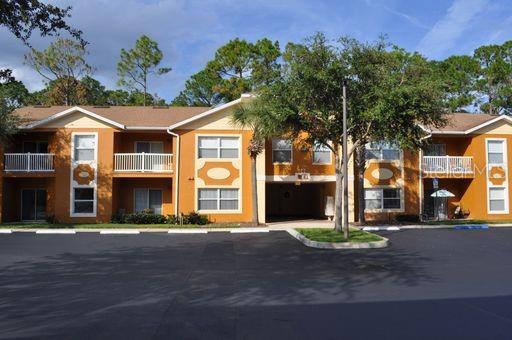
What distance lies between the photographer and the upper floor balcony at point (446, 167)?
30.4m

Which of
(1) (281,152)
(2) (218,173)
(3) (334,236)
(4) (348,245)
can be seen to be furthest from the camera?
(1) (281,152)

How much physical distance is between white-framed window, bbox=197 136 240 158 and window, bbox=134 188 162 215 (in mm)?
3911

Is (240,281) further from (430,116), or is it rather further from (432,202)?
(432,202)

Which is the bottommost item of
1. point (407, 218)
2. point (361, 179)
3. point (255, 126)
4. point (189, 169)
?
point (407, 218)

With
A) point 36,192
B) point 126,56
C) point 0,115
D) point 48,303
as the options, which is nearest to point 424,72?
point 48,303

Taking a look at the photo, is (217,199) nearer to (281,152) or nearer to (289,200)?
(281,152)

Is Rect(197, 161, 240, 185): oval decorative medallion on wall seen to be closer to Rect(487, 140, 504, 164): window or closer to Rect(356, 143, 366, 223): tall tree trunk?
Rect(356, 143, 366, 223): tall tree trunk

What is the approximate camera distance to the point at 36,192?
96.8ft

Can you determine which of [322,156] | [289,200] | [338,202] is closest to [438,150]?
[322,156]

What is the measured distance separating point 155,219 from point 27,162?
25.9 ft

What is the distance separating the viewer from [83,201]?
2808 centimetres

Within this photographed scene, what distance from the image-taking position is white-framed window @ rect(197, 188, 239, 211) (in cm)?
2842

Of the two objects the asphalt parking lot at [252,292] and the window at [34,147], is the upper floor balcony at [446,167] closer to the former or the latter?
the asphalt parking lot at [252,292]

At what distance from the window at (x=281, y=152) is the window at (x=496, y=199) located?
515 inches
